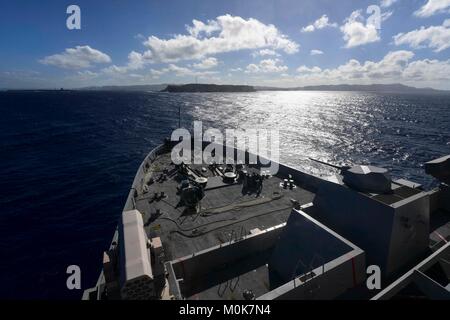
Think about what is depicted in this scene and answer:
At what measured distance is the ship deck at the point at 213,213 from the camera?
17.7 meters

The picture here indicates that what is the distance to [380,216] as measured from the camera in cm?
1226

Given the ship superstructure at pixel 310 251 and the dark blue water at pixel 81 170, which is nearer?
the ship superstructure at pixel 310 251

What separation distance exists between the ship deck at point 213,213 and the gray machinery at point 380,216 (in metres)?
6.78

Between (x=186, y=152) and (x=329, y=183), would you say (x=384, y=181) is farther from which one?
(x=186, y=152)

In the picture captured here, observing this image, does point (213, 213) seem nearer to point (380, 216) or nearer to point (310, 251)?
point (310, 251)

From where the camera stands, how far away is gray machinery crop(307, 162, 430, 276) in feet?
39.9

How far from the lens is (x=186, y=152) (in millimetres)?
41500

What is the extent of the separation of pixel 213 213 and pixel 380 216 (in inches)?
509

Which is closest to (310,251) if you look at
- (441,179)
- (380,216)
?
(380,216)

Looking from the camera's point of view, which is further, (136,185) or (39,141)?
(39,141)

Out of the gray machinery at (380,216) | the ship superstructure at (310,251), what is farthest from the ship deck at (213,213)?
the gray machinery at (380,216)

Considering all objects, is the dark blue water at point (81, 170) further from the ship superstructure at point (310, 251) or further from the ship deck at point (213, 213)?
the ship superstructure at point (310, 251)
